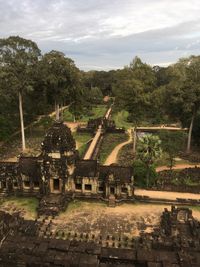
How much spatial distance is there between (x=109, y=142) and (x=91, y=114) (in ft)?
105

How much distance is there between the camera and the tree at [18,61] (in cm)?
4353

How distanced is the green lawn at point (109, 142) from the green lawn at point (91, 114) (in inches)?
772

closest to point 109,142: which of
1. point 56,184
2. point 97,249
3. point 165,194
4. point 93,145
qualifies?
point 93,145

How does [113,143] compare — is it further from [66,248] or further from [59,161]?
[66,248]

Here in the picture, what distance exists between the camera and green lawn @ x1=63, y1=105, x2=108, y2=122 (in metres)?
80.8

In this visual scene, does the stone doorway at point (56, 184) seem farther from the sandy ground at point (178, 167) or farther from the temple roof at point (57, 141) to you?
the sandy ground at point (178, 167)

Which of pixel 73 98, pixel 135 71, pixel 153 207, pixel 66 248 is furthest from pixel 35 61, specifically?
pixel 66 248

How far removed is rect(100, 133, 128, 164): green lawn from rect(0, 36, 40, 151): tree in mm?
16098

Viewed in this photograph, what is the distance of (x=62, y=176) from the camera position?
32531 millimetres

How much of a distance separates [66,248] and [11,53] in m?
31.8

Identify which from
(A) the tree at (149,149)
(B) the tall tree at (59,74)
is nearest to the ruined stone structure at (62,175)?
(A) the tree at (149,149)

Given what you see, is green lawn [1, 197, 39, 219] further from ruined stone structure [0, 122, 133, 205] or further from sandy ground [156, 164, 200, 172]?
sandy ground [156, 164, 200, 172]

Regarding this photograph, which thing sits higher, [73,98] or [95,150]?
[73,98]

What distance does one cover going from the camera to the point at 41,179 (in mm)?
33156
